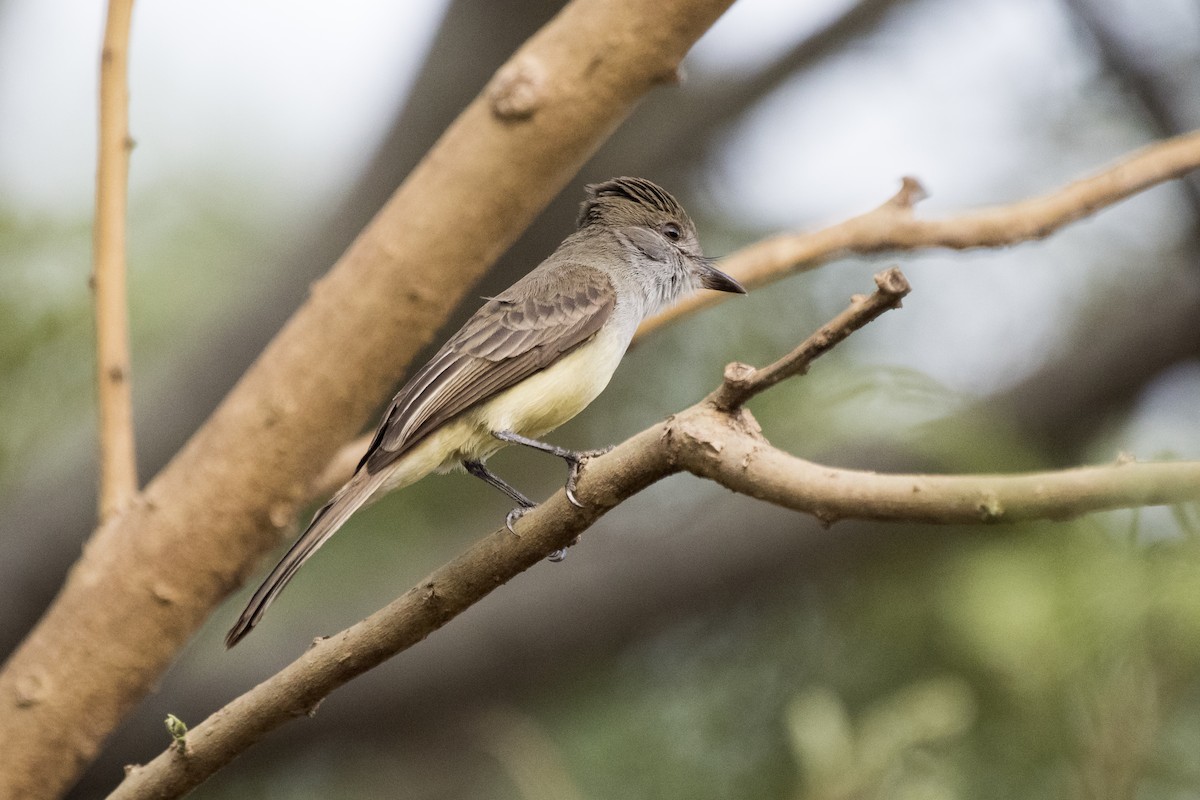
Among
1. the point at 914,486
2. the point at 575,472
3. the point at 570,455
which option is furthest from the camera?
the point at 570,455

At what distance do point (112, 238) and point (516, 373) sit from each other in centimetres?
139

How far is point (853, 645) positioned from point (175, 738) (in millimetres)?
3257

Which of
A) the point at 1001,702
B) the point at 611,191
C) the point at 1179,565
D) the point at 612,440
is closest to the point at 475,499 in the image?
the point at 612,440

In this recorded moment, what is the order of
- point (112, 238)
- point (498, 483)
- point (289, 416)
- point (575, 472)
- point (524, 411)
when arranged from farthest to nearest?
point (112, 238)
point (289, 416)
point (498, 483)
point (524, 411)
point (575, 472)

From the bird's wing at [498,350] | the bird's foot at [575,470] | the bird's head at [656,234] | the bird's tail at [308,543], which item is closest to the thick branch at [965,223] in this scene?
the bird's head at [656,234]

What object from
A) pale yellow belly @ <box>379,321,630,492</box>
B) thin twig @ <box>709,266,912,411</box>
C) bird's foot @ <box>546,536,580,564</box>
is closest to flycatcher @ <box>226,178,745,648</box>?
pale yellow belly @ <box>379,321,630,492</box>

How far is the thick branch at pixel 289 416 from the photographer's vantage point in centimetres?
372

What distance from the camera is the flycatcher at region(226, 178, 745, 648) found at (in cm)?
338

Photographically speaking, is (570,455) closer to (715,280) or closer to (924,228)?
(715,280)

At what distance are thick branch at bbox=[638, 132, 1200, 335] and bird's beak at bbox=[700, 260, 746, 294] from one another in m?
0.10

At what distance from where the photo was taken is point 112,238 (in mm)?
4008

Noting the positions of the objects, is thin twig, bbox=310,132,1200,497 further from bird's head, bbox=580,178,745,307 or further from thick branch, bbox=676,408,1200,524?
thick branch, bbox=676,408,1200,524

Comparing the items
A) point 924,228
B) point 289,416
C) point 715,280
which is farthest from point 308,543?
point 924,228

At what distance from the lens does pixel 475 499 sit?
6.28m
